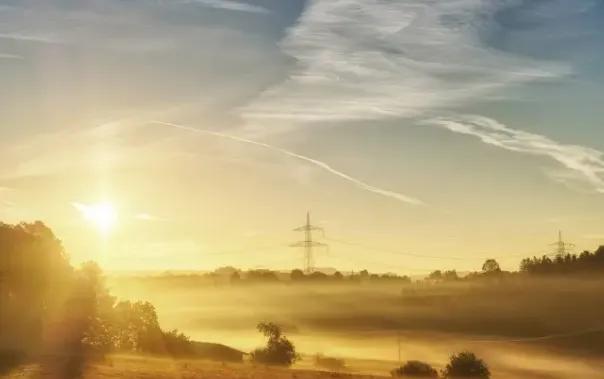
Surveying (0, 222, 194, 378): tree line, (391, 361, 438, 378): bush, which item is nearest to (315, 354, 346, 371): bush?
(391, 361, 438, 378): bush

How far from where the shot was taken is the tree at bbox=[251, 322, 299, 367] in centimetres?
12069

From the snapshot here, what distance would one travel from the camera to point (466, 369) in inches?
4412

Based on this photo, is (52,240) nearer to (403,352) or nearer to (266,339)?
(266,339)

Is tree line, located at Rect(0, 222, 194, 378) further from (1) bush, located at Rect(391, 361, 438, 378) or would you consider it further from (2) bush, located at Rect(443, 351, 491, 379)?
(2) bush, located at Rect(443, 351, 491, 379)

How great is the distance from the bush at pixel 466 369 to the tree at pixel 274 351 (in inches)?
919

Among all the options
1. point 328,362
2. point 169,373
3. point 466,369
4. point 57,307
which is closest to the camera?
point 169,373

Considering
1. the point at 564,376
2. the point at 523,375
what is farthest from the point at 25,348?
the point at 564,376

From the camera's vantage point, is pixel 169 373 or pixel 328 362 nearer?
pixel 169 373

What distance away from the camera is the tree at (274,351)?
12069 centimetres

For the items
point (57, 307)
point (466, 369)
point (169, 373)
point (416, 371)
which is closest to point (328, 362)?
point (466, 369)

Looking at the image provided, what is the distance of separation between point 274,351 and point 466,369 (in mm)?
28160

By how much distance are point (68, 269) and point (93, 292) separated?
5083 millimetres

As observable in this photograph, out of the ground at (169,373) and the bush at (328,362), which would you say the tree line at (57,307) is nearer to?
the ground at (169,373)

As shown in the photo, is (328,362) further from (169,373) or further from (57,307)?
(169,373)
